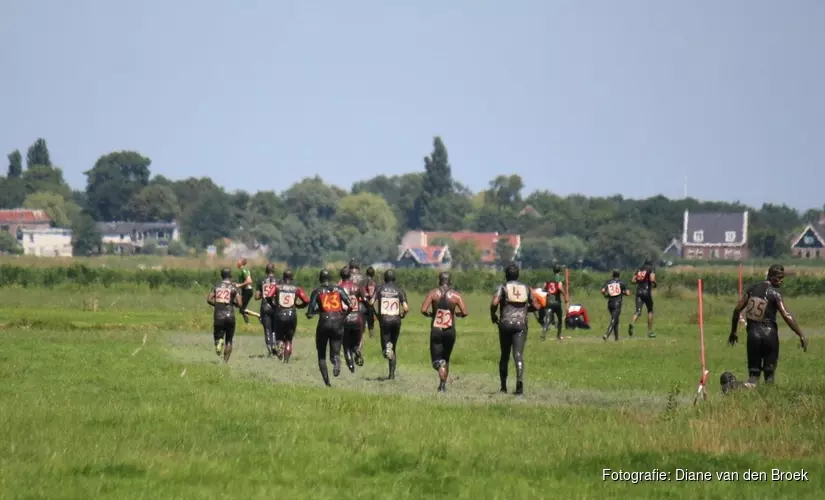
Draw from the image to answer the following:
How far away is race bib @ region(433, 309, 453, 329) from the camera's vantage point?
78.3ft

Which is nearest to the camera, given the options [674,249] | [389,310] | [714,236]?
[389,310]

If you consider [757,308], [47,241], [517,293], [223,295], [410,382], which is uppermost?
[47,241]

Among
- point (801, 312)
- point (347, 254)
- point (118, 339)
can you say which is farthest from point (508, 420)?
point (347, 254)

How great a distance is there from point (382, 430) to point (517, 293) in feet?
22.1

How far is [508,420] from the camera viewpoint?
18.5 m

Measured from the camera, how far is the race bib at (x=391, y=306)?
26.8 meters

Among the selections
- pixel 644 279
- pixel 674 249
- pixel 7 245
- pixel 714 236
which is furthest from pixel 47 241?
pixel 644 279

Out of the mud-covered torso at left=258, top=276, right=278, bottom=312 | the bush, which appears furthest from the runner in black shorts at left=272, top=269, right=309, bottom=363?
the bush

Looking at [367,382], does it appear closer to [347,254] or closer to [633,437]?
[633,437]

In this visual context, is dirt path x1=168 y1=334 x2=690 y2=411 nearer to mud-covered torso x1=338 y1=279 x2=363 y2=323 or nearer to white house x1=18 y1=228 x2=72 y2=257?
mud-covered torso x1=338 y1=279 x2=363 y2=323

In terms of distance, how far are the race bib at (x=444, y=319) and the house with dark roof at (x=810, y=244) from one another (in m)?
154

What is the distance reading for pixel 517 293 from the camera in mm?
23344

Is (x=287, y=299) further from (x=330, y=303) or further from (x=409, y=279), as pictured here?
(x=409, y=279)

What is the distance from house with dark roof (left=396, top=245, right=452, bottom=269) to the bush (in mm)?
102386
